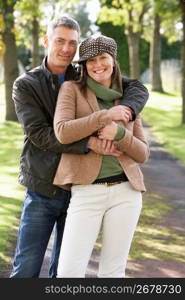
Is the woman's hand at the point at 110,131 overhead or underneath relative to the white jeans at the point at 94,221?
overhead

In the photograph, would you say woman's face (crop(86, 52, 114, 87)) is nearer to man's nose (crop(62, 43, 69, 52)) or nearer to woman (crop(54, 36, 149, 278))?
woman (crop(54, 36, 149, 278))

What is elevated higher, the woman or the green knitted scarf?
the green knitted scarf

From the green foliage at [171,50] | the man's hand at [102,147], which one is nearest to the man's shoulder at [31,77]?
the man's hand at [102,147]

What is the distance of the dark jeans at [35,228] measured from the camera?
156 inches

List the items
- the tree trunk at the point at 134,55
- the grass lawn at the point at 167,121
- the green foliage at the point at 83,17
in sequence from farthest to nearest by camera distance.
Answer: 1. the green foliage at the point at 83,17
2. the tree trunk at the point at 134,55
3. the grass lawn at the point at 167,121

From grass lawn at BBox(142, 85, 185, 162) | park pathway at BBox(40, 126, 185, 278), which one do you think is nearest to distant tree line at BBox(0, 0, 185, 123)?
grass lawn at BBox(142, 85, 185, 162)

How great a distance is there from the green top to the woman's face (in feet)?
0.13

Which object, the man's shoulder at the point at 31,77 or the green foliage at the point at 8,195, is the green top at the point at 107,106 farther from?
the green foliage at the point at 8,195

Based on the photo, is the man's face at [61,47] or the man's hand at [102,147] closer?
the man's hand at [102,147]

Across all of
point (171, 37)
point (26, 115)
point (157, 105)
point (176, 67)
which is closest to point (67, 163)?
point (26, 115)

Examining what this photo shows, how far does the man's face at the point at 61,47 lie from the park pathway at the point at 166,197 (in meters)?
2.18

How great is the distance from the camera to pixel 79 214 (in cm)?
361

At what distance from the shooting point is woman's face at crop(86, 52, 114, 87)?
3662mm

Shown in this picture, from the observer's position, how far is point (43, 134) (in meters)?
3.79
